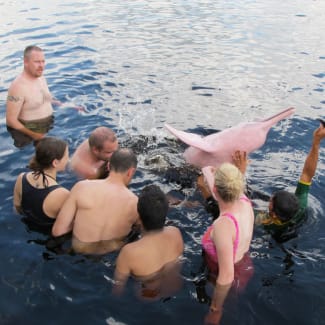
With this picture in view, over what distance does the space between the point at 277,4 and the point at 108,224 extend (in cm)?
2310

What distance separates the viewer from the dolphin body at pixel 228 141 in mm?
5812

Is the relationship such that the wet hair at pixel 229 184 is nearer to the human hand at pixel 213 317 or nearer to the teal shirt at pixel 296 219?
the human hand at pixel 213 317

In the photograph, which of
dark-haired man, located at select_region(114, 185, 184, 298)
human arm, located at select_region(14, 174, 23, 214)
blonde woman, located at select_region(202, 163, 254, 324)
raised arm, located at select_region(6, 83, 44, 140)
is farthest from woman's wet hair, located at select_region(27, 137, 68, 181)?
raised arm, located at select_region(6, 83, 44, 140)

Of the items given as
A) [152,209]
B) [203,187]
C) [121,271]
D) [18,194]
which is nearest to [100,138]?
[18,194]

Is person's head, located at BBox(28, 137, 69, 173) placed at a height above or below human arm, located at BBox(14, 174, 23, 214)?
above

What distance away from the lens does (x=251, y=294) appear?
454cm

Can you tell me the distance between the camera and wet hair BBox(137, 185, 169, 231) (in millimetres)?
4434

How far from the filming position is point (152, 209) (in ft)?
14.5

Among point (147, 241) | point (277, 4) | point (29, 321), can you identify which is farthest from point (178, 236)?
point (277, 4)

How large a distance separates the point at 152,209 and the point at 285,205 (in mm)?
1819

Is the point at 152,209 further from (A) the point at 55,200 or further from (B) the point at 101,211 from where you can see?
(A) the point at 55,200

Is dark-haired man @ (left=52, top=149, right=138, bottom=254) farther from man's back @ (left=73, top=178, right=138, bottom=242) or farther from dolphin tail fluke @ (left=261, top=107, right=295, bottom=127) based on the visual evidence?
dolphin tail fluke @ (left=261, top=107, right=295, bottom=127)

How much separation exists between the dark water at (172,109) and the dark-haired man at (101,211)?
0.21m

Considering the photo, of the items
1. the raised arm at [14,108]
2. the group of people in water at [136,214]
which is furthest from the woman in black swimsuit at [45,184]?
the raised arm at [14,108]
